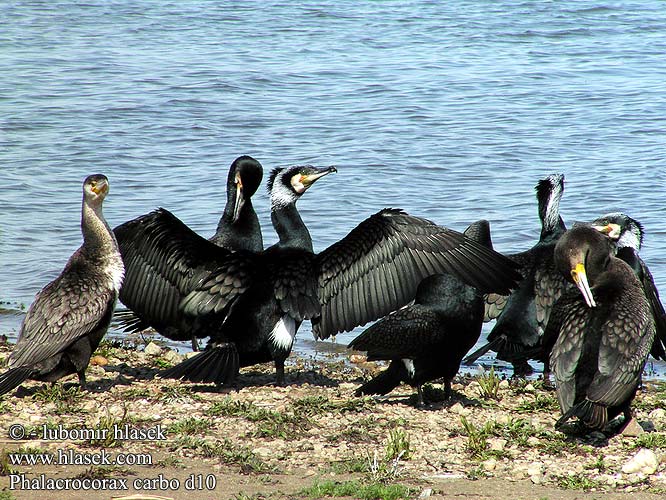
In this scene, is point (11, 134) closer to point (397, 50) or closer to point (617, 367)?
point (397, 50)

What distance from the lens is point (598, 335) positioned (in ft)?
18.9

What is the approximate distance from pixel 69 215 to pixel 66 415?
6.31 m

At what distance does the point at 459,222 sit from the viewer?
11203 millimetres

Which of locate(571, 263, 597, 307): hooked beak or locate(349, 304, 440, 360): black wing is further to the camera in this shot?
locate(349, 304, 440, 360): black wing

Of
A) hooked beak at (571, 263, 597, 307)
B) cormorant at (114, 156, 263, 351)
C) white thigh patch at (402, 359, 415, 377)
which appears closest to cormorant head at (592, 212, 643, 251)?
hooked beak at (571, 263, 597, 307)

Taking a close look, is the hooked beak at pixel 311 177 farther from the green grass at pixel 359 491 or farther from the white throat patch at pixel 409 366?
the green grass at pixel 359 491

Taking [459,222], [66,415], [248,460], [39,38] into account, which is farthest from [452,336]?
[39,38]

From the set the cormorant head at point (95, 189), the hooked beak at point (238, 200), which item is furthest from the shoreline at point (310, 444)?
the hooked beak at point (238, 200)

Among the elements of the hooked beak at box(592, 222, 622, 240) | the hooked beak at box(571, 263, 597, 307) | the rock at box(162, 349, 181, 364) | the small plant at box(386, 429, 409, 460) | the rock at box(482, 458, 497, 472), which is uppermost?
the hooked beak at box(571, 263, 597, 307)

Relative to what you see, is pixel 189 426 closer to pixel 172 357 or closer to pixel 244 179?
pixel 172 357

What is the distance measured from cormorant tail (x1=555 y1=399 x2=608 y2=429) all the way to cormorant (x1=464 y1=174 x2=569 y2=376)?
1.85m

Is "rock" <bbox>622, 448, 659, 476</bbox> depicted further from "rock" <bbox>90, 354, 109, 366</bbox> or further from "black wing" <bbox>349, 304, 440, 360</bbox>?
"rock" <bbox>90, 354, 109, 366</bbox>

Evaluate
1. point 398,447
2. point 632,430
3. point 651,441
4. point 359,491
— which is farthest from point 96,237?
point 651,441

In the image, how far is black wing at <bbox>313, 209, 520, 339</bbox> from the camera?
6.65m
